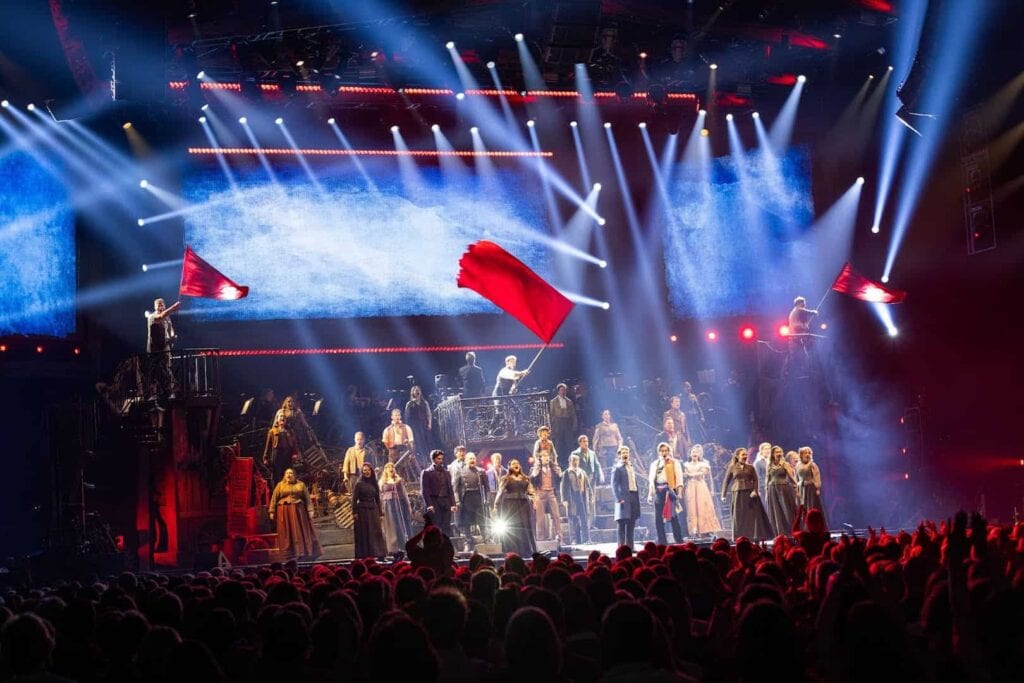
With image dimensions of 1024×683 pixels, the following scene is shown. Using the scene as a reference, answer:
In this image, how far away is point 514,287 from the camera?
1423 cm

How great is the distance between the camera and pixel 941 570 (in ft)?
17.4

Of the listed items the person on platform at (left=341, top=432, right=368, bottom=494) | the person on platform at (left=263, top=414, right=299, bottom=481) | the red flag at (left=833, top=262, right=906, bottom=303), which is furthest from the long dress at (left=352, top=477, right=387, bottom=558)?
the red flag at (left=833, top=262, right=906, bottom=303)

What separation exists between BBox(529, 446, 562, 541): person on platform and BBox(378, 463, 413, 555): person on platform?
247 centimetres

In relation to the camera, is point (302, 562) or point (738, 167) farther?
point (738, 167)

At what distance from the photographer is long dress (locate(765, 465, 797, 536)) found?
17031 millimetres

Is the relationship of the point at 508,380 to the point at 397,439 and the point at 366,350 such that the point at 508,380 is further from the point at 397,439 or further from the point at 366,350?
the point at 366,350

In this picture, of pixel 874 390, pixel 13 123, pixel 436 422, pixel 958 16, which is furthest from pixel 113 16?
pixel 874 390

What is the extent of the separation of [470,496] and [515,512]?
1.24 m

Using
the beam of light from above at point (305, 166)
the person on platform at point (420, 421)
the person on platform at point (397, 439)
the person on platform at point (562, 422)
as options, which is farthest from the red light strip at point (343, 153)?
the person on platform at point (397, 439)

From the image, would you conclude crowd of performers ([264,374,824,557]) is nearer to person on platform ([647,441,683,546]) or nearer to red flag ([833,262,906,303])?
person on platform ([647,441,683,546])

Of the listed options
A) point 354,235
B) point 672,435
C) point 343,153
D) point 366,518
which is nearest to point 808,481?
point 672,435

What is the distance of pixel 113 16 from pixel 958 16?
42.5 ft

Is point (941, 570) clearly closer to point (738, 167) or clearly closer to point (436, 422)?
point (436, 422)

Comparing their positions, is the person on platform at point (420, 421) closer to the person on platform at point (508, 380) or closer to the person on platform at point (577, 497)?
the person on platform at point (508, 380)
